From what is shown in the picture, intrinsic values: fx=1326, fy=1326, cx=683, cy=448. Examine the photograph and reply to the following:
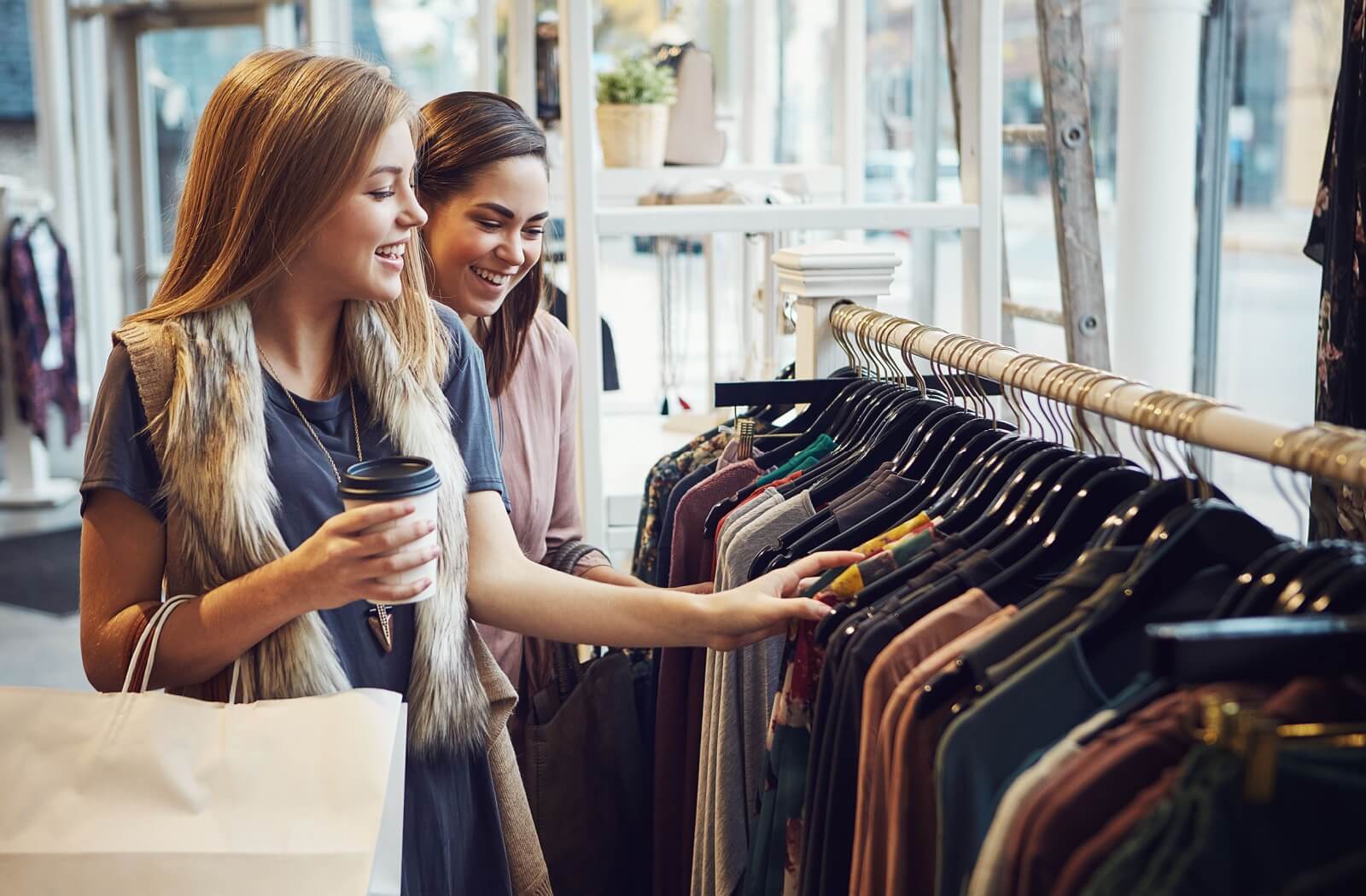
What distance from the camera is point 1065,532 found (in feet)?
3.82

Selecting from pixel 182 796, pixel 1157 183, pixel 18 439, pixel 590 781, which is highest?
pixel 1157 183

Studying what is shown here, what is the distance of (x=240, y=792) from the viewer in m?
1.27

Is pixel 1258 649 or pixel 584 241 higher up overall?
pixel 584 241

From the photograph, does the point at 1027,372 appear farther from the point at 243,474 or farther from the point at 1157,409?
the point at 243,474

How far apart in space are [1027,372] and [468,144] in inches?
37.6

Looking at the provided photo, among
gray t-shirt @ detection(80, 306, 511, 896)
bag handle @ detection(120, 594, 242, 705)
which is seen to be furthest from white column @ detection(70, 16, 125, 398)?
bag handle @ detection(120, 594, 242, 705)

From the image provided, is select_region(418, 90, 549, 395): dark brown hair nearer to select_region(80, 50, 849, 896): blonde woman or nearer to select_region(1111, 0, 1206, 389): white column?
select_region(80, 50, 849, 896): blonde woman

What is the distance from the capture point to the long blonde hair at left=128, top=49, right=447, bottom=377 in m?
1.42

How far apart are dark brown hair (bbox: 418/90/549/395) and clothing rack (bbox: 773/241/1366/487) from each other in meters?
0.44

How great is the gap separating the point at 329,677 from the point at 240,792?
0.70 feet

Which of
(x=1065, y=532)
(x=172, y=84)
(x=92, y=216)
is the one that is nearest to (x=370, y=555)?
(x=1065, y=532)

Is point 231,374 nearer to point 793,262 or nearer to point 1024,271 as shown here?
point 793,262

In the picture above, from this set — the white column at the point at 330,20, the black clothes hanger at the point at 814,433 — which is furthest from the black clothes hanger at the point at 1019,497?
the white column at the point at 330,20

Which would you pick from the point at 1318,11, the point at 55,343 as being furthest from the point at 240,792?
the point at 55,343
